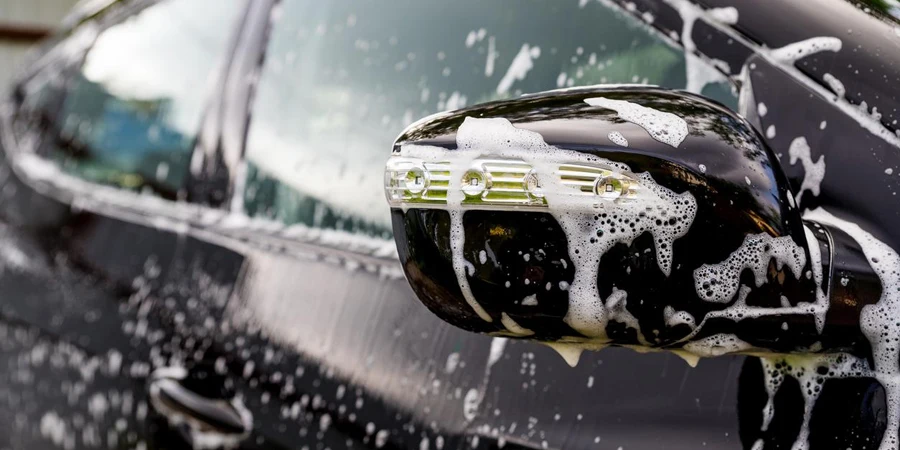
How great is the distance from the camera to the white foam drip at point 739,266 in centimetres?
73

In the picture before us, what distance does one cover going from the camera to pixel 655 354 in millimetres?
1027

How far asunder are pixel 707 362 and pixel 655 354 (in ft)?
0.21

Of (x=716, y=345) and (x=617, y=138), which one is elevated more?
(x=617, y=138)

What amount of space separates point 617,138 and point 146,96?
1492 millimetres

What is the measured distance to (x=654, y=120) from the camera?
0.75 meters

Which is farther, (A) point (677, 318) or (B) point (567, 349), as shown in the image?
(B) point (567, 349)

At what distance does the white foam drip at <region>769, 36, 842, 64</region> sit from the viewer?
3.14 ft

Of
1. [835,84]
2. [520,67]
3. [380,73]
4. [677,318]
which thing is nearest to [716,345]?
[677,318]

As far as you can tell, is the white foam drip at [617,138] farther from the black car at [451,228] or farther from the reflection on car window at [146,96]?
the reflection on car window at [146,96]

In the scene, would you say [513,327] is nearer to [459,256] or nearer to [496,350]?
[459,256]

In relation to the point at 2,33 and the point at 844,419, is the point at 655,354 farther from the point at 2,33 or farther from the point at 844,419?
the point at 2,33

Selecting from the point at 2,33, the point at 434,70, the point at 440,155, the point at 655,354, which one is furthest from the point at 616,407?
the point at 2,33

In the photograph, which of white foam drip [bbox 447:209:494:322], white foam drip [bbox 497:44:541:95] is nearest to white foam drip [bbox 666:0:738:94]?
white foam drip [bbox 497:44:541:95]

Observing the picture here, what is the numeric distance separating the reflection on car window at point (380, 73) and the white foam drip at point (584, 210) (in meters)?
0.38
